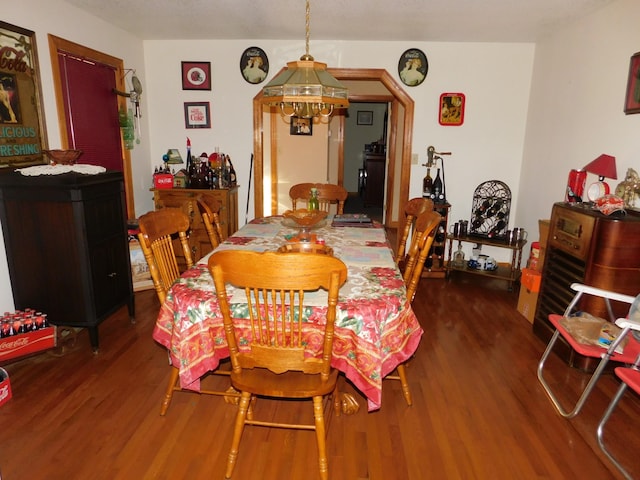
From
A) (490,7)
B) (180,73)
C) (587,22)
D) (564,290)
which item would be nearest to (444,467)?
(564,290)

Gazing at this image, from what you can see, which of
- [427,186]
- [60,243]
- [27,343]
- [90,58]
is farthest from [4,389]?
[427,186]

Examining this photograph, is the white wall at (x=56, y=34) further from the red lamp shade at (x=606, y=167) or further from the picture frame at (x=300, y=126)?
the red lamp shade at (x=606, y=167)

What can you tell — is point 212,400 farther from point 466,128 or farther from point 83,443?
point 466,128

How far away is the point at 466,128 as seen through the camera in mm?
4441

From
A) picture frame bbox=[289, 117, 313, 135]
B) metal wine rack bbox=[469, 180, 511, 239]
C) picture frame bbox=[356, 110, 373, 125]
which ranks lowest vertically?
metal wine rack bbox=[469, 180, 511, 239]

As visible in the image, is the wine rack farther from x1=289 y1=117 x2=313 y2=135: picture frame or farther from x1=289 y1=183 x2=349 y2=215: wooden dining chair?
x1=289 y1=117 x2=313 y2=135: picture frame

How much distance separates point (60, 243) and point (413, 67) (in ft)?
11.4

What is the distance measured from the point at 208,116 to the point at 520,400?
12.4ft

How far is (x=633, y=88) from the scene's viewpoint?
107 inches

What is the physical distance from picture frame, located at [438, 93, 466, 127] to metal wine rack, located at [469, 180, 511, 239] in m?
0.70

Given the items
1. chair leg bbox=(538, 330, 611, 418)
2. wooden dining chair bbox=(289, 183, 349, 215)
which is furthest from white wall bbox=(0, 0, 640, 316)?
chair leg bbox=(538, 330, 611, 418)

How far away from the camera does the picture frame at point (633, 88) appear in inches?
106

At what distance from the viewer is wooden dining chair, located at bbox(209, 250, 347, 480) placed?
1.46 meters

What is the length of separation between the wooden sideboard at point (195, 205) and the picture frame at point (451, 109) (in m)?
2.28
